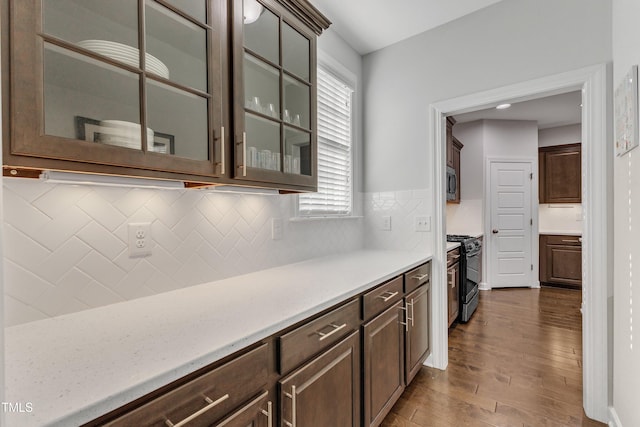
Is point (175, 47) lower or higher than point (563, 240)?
higher

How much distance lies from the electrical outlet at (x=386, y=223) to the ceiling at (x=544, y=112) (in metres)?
2.18

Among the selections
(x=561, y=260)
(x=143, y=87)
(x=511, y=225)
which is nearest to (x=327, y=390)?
(x=143, y=87)

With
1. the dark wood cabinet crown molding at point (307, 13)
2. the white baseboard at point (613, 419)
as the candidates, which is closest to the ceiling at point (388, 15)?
the dark wood cabinet crown molding at point (307, 13)

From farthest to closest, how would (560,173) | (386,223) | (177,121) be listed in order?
(560,173) → (386,223) → (177,121)

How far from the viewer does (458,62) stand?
2.31m

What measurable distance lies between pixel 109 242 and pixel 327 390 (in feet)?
3.38

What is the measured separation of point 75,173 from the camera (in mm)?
892

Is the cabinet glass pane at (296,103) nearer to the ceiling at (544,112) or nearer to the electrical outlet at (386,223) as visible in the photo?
the electrical outlet at (386,223)

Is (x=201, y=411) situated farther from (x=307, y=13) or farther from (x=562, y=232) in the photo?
(x=562, y=232)

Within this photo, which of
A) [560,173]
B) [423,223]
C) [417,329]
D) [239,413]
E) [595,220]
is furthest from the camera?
[560,173]

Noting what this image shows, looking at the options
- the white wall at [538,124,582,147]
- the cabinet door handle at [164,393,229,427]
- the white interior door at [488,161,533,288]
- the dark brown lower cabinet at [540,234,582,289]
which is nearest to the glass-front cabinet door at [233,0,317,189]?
the cabinet door handle at [164,393,229,427]

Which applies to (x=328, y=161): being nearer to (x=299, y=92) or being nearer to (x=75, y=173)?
(x=299, y=92)

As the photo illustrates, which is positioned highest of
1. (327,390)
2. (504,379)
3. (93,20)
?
(93,20)

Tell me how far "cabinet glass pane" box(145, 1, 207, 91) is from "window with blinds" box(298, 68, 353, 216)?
1142mm
